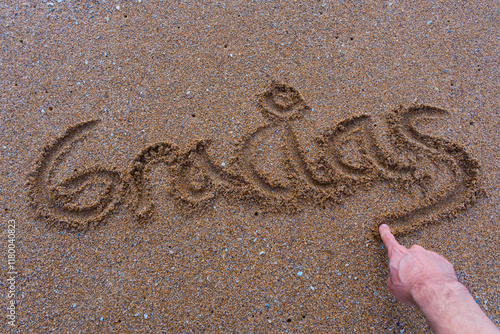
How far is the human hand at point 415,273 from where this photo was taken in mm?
1300

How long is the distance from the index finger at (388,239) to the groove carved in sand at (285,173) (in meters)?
0.07

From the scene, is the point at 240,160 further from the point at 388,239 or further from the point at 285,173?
the point at 388,239

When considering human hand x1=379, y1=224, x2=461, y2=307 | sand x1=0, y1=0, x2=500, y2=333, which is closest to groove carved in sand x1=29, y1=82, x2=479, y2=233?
sand x1=0, y1=0, x2=500, y2=333

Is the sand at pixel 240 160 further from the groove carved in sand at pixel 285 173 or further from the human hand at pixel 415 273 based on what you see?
the human hand at pixel 415 273

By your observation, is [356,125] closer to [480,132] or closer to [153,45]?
[480,132]

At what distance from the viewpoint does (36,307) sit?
1510mm

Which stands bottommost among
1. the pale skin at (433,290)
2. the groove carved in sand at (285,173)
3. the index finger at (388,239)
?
the pale skin at (433,290)

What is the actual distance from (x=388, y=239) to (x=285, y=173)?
68cm

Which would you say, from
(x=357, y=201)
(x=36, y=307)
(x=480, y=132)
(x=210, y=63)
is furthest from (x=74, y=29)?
(x=480, y=132)

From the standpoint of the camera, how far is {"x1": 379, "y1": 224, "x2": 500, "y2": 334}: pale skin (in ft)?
3.81

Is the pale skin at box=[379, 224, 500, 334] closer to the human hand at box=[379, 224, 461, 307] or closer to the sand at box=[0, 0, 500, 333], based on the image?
the human hand at box=[379, 224, 461, 307]

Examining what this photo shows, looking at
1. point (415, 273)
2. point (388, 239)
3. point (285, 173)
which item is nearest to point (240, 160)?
point (285, 173)

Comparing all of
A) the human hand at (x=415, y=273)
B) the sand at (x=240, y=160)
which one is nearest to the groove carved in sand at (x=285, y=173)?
the sand at (x=240, y=160)

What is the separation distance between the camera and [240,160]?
5.55 feet
